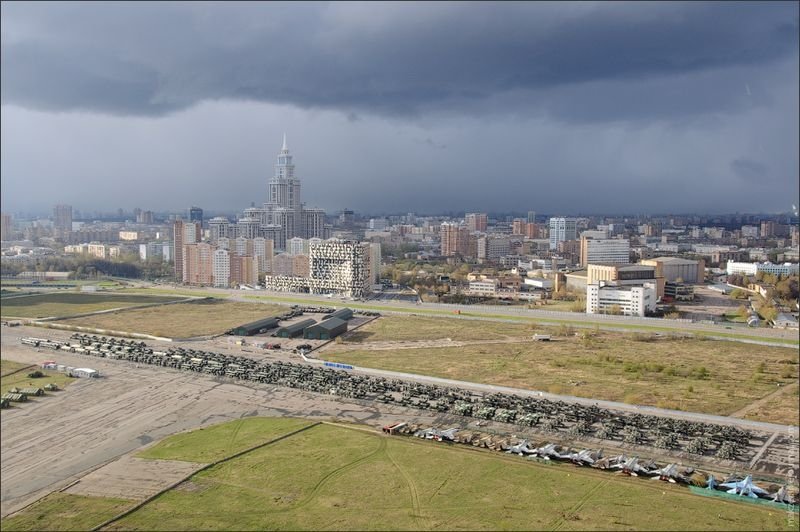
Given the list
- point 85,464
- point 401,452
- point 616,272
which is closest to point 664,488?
point 401,452

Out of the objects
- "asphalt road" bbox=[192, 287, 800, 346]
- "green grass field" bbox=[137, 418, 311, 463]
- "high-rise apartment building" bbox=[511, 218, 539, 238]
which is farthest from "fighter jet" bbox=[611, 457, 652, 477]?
"high-rise apartment building" bbox=[511, 218, 539, 238]

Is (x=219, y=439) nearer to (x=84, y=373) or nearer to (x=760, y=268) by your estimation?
(x=84, y=373)

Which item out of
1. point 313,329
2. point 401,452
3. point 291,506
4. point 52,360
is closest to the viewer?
point 291,506

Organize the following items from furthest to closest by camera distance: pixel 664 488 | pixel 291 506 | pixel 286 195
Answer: pixel 286 195
pixel 664 488
pixel 291 506

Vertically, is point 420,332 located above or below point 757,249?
below

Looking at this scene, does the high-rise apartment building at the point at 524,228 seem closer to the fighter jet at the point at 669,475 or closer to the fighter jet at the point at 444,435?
the fighter jet at the point at 444,435

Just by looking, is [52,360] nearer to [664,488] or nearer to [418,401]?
[418,401]
